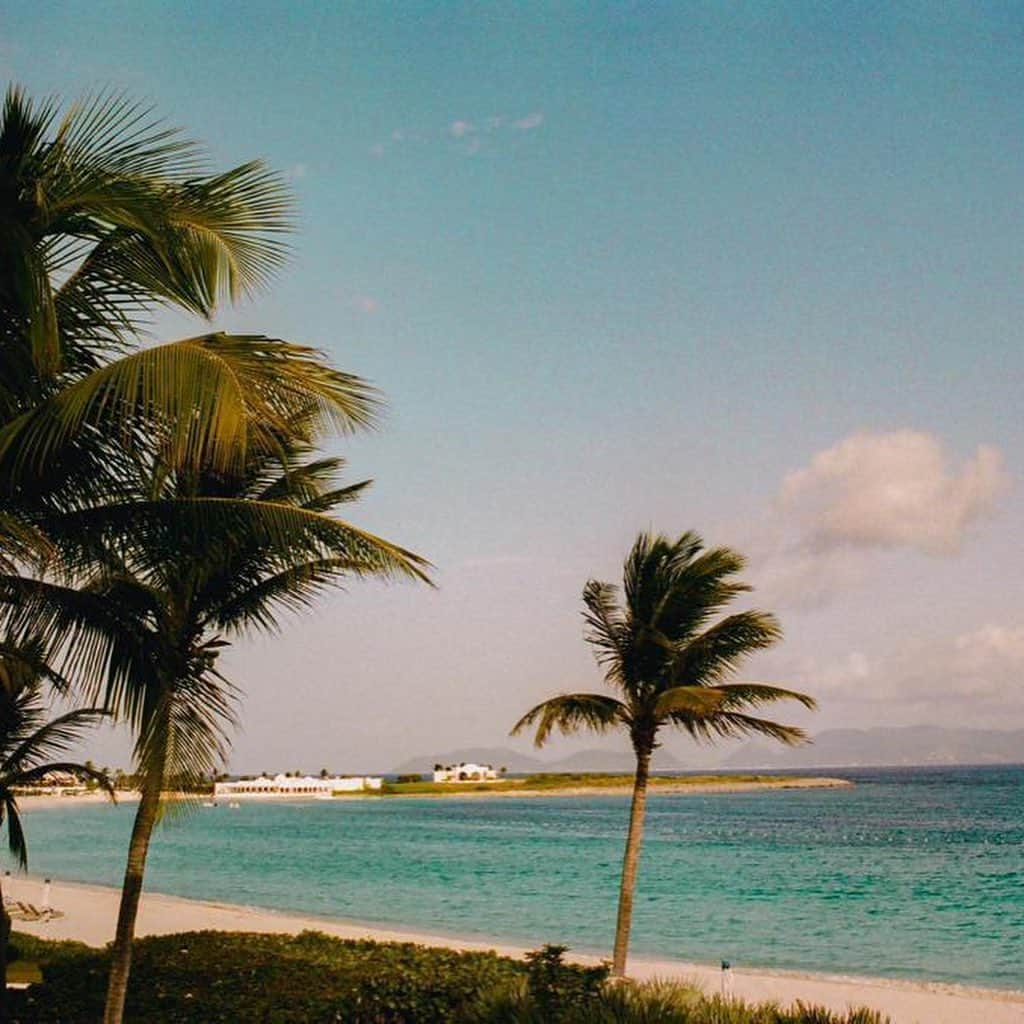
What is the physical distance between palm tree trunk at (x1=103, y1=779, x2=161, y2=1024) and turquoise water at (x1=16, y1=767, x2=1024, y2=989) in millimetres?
355

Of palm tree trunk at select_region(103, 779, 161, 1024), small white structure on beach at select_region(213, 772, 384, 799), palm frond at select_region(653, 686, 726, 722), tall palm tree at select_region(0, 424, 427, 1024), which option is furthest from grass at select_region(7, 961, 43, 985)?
small white structure on beach at select_region(213, 772, 384, 799)

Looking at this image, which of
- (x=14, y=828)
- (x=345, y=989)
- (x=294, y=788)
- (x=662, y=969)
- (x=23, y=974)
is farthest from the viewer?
(x=294, y=788)

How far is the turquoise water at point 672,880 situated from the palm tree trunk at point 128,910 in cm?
36

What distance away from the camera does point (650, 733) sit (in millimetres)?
13500

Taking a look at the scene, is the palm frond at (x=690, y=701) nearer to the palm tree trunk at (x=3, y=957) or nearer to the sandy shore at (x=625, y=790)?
the palm tree trunk at (x=3, y=957)

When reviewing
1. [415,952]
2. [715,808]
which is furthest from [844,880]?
[715,808]

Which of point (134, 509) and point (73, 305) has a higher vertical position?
point (73, 305)

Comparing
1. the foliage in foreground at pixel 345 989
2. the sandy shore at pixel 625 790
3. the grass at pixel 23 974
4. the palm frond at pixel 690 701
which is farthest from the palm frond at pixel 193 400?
the sandy shore at pixel 625 790

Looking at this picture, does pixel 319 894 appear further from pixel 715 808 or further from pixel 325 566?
pixel 715 808

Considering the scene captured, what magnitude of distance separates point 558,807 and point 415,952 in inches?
4438

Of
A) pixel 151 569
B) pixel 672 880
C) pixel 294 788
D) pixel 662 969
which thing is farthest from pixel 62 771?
pixel 294 788

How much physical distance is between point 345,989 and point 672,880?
113ft

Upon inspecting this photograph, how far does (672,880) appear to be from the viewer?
146 ft

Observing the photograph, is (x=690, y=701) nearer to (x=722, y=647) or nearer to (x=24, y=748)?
(x=722, y=647)
